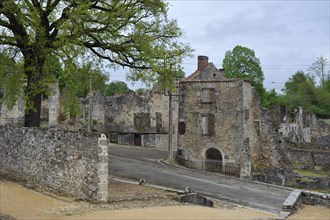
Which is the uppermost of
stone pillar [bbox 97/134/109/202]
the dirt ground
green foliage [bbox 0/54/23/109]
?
green foliage [bbox 0/54/23/109]

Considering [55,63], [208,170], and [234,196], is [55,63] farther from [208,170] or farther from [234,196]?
[208,170]

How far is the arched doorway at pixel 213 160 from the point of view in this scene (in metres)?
30.1

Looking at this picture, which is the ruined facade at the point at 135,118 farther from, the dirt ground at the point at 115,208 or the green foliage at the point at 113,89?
the green foliage at the point at 113,89

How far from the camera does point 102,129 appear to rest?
143 ft

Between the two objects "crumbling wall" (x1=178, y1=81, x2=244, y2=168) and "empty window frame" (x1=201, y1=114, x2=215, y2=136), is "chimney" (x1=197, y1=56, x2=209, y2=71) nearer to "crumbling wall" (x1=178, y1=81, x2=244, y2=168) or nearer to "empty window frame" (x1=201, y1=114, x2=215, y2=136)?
"crumbling wall" (x1=178, y1=81, x2=244, y2=168)

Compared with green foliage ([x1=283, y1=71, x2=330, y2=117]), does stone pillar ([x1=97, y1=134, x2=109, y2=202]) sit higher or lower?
lower

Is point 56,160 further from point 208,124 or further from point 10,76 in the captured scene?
point 208,124

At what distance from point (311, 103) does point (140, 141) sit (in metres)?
45.1

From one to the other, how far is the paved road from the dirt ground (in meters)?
2.21

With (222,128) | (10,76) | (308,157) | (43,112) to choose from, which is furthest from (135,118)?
(10,76)

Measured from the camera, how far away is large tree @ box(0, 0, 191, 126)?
18.2 meters

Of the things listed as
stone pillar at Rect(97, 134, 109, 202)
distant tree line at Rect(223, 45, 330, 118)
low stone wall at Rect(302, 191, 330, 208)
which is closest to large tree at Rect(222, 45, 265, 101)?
distant tree line at Rect(223, 45, 330, 118)

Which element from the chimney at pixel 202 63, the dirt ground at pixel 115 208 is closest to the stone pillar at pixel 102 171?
the dirt ground at pixel 115 208

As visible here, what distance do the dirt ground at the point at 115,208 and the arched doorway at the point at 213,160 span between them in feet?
39.6
